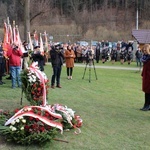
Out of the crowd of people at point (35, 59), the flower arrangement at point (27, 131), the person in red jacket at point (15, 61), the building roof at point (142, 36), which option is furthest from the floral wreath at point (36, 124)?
the building roof at point (142, 36)

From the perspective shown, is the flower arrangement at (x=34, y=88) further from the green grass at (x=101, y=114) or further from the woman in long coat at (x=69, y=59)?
the woman in long coat at (x=69, y=59)

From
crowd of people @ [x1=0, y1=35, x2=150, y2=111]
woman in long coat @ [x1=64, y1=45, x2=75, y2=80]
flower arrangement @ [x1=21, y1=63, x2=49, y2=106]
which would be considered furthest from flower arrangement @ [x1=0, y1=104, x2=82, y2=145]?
woman in long coat @ [x1=64, y1=45, x2=75, y2=80]

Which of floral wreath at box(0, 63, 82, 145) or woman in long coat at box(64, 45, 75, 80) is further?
woman in long coat at box(64, 45, 75, 80)

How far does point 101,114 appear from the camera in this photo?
31.9 ft

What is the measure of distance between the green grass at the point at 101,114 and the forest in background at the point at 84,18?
98.7ft

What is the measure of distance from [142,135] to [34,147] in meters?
2.57

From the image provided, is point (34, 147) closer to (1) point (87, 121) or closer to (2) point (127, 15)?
(1) point (87, 121)

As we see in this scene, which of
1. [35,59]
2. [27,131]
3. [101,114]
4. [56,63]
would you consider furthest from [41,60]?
[27,131]

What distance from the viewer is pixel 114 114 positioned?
9.78 m

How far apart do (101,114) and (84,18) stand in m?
49.8

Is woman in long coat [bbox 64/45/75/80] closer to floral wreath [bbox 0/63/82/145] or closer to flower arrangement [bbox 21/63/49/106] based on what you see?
flower arrangement [bbox 21/63/49/106]

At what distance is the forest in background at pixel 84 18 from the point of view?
1972 inches

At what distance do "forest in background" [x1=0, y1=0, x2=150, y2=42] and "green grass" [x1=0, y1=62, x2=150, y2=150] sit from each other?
98.7 ft

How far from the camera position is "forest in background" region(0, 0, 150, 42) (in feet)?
164
